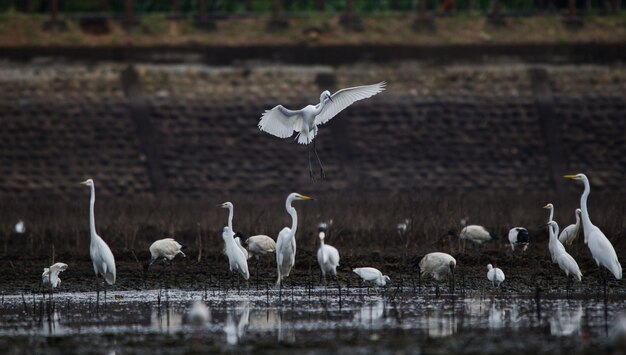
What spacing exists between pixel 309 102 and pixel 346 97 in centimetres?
1160

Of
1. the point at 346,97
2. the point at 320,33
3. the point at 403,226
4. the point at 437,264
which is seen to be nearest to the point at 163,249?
the point at 346,97

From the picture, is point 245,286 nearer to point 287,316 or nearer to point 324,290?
point 324,290

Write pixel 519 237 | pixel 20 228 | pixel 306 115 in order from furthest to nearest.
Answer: pixel 20 228 < pixel 306 115 < pixel 519 237

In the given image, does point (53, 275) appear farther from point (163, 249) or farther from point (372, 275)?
point (372, 275)

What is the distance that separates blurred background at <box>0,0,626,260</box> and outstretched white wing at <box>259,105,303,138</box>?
21.0 feet

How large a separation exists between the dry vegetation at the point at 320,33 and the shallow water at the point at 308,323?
15.6 meters

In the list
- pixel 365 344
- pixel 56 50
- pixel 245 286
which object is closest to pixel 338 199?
pixel 245 286

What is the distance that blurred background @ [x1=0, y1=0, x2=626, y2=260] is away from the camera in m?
25.4

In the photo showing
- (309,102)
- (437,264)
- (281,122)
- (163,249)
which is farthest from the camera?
(309,102)

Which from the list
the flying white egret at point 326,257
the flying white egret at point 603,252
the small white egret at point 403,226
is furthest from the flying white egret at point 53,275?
the flying white egret at point 603,252

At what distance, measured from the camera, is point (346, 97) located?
602 inches

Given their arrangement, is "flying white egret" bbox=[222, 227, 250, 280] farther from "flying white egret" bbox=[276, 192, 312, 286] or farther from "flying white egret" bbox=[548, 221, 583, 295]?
"flying white egret" bbox=[548, 221, 583, 295]

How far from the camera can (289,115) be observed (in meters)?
15.7

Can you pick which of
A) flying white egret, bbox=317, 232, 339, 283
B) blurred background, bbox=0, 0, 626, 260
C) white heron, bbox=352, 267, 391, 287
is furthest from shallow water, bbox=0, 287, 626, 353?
blurred background, bbox=0, 0, 626, 260
